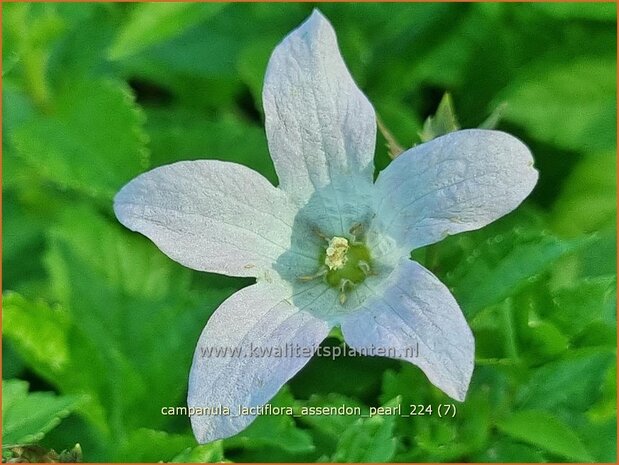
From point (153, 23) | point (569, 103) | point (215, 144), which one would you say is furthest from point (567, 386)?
point (153, 23)

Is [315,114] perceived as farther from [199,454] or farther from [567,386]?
[567,386]

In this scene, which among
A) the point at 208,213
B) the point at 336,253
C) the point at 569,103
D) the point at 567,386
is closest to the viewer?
the point at 208,213

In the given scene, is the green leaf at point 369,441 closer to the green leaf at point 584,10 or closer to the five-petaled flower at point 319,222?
the five-petaled flower at point 319,222

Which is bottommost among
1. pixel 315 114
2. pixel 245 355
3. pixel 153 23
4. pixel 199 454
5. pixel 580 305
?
pixel 199 454

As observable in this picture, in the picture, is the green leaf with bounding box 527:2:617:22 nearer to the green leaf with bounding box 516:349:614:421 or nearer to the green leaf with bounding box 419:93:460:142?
the green leaf with bounding box 419:93:460:142

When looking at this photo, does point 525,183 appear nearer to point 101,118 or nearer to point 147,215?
point 147,215

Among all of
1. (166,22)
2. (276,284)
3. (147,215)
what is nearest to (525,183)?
(276,284)
